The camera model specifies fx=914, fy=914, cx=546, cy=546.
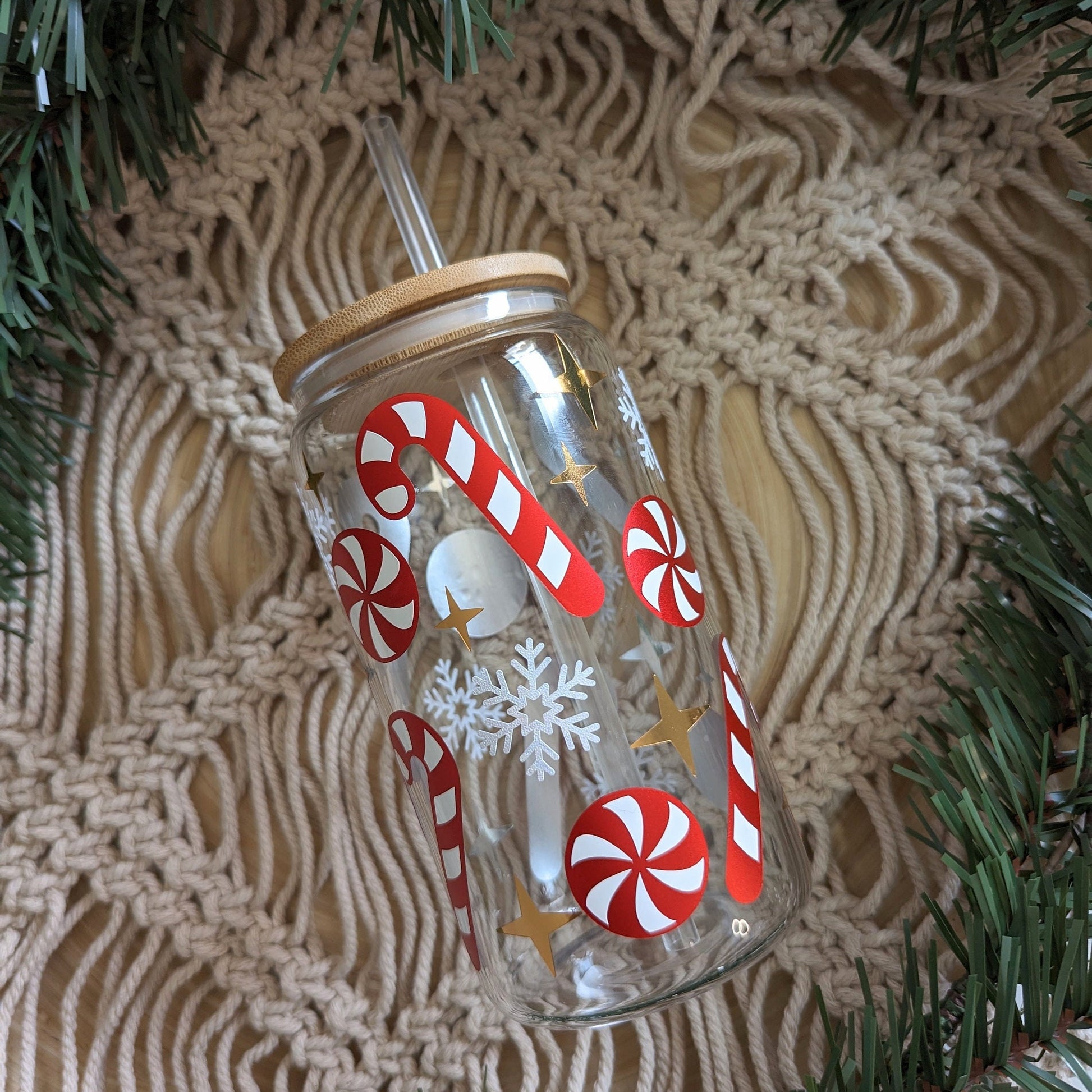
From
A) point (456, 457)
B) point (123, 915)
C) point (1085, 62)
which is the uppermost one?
point (1085, 62)

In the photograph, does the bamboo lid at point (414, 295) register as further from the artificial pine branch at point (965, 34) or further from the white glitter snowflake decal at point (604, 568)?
the artificial pine branch at point (965, 34)

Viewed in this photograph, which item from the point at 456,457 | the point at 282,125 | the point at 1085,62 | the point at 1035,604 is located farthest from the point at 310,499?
the point at 1085,62

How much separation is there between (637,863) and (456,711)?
0.10 meters

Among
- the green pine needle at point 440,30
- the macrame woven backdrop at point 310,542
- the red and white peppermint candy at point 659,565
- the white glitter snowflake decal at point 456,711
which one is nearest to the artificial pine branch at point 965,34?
the macrame woven backdrop at point 310,542

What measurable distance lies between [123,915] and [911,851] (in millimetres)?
438

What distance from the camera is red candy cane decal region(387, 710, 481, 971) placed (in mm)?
409

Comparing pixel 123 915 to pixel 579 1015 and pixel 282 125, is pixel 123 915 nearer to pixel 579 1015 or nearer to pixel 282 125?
pixel 579 1015

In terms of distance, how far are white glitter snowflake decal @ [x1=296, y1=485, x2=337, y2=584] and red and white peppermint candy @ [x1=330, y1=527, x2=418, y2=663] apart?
0.6 inches

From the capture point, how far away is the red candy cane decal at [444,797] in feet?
1.34

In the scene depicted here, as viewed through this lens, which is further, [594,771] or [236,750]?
[236,750]

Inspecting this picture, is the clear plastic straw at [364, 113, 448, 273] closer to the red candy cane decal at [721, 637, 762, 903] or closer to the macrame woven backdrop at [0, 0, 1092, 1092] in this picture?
the macrame woven backdrop at [0, 0, 1092, 1092]

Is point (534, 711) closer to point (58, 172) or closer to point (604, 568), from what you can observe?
point (604, 568)

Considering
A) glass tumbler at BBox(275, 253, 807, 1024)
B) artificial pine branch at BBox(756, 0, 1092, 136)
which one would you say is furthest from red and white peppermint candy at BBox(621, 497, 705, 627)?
artificial pine branch at BBox(756, 0, 1092, 136)

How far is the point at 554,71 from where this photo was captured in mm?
514
